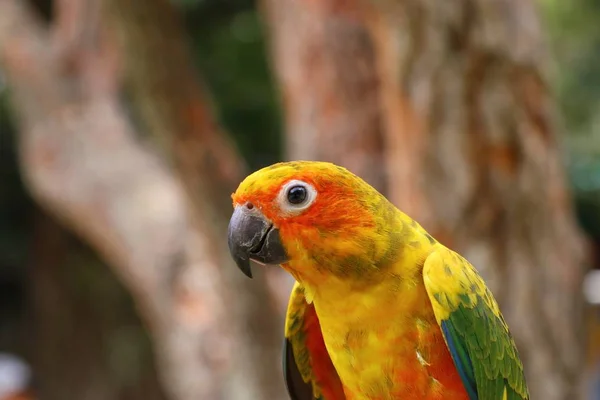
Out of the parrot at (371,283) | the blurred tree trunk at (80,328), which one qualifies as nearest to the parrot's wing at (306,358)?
the parrot at (371,283)

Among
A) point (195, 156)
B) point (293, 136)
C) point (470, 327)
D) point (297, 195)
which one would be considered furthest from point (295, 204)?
point (293, 136)

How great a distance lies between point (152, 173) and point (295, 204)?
218cm

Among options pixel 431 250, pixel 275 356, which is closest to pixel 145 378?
pixel 275 356

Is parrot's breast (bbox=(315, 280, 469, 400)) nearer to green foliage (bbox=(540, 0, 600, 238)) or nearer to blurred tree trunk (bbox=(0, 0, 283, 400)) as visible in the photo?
blurred tree trunk (bbox=(0, 0, 283, 400))

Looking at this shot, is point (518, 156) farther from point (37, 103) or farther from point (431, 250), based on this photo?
point (37, 103)

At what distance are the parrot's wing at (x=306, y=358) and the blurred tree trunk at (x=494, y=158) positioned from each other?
0.86 meters

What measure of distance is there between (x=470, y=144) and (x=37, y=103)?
6.93 feet

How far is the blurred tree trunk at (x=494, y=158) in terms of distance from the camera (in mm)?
1623

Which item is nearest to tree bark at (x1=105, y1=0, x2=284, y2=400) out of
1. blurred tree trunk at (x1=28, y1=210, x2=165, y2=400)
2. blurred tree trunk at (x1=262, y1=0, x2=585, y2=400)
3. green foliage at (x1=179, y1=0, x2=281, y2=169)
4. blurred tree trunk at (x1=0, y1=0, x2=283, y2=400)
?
blurred tree trunk at (x1=0, y1=0, x2=283, y2=400)

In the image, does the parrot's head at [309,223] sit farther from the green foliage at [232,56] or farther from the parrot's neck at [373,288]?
the green foliage at [232,56]

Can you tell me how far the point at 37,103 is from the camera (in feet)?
10.1

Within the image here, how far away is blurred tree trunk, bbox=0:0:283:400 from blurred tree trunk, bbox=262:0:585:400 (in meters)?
0.60

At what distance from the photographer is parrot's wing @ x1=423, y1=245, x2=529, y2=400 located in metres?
0.81

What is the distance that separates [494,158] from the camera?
171 cm
